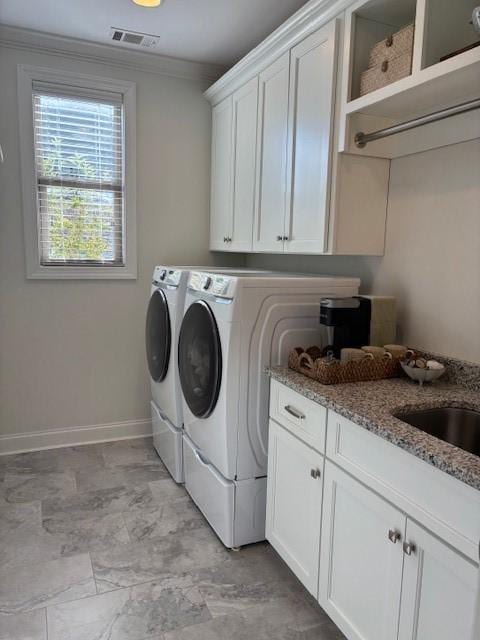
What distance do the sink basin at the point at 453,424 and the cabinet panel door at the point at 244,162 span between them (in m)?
1.49

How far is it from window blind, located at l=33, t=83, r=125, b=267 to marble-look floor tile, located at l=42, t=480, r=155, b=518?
1433mm

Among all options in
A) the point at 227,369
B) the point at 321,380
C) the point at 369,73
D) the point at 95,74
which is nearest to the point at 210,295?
the point at 227,369

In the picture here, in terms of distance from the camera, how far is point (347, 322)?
6.28ft

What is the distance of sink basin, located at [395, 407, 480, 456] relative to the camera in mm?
1538

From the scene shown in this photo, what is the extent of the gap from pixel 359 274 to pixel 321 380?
81 centimetres

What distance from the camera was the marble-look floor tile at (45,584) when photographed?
1.80 m

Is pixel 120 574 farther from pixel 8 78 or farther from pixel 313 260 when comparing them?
pixel 8 78

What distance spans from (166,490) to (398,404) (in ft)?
5.31

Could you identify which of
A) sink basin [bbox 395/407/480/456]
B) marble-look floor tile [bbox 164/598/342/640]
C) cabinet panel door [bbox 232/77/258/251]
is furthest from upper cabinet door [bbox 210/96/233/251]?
marble-look floor tile [bbox 164/598/342/640]

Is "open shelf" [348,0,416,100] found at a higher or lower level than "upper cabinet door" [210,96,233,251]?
higher

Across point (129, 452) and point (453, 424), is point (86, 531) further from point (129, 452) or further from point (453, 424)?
point (453, 424)

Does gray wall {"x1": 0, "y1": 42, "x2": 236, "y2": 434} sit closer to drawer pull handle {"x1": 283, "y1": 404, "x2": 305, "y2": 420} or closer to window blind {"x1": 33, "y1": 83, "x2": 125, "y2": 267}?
window blind {"x1": 33, "y1": 83, "x2": 125, "y2": 267}

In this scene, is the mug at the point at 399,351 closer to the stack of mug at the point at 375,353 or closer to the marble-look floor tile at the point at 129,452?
the stack of mug at the point at 375,353

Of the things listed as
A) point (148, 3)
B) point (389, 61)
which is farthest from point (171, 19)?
point (389, 61)
